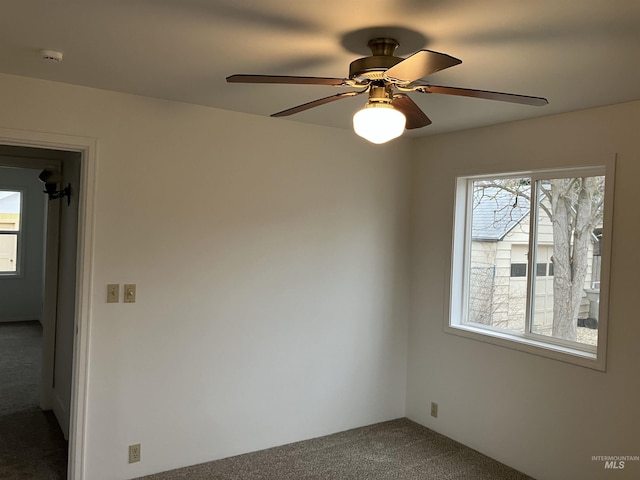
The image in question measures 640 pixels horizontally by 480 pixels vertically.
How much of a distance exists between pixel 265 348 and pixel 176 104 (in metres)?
1.71

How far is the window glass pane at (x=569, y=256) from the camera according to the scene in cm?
318

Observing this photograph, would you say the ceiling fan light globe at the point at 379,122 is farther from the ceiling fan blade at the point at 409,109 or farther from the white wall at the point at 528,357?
the white wall at the point at 528,357

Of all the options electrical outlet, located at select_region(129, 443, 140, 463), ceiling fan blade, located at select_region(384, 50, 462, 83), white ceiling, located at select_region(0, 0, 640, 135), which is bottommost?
electrical outlet, located at select_region(129, 443, 140, 463)

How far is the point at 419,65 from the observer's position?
1.69 m

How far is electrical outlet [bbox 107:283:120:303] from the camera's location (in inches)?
120

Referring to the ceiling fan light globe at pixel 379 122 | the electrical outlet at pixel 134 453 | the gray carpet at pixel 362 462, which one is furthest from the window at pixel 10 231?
the ceiling fan light globe at pixel 379 122

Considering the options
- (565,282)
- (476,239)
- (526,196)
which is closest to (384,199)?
(476,239)

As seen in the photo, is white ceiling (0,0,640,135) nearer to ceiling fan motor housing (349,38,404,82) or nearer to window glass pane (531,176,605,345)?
ceiling fan motor housing (349,38,404,82)

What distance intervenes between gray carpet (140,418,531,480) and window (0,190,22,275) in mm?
5964

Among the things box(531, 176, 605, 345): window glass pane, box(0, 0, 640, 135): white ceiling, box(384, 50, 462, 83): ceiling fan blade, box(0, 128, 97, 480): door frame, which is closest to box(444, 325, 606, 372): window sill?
box(531, 176, 605, 345): window glass pane

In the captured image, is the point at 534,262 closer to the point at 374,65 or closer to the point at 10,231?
the point at 374,65

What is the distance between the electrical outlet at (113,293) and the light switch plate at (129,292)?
4cm

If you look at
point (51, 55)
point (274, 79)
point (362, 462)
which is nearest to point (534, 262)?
point (362, 462)

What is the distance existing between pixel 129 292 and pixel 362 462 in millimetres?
1869
